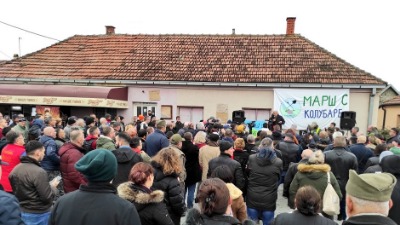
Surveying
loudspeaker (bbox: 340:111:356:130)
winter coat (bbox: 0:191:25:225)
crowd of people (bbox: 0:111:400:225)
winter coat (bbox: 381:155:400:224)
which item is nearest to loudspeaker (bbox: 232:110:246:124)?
loudspeaker (bbox: 340:111:356:130)

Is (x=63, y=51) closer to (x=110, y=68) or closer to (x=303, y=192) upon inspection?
(x=110, y=68)

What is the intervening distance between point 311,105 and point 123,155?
12382 mm

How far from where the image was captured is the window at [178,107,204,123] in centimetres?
1642

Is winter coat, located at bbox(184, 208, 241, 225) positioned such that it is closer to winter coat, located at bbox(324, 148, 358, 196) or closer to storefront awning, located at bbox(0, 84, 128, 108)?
winter coat, located at bbox(324, 148, 358, 196)

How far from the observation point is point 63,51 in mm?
19641

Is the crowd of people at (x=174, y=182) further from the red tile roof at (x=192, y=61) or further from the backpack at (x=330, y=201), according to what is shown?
the red tile roof at (x=192, y=61)

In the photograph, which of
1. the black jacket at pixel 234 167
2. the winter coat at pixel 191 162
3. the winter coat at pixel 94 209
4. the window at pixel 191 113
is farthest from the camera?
the window at pixel 191 113

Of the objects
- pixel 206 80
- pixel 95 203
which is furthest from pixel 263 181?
pixel 206 80

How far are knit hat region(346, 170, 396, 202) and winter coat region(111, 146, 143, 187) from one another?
128 inches

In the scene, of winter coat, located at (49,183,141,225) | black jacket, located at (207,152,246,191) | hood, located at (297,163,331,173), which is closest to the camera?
winter coat, located at (49,183,141,225)

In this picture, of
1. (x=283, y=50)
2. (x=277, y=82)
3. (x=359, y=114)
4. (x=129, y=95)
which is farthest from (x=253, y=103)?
(x=129, y=95)

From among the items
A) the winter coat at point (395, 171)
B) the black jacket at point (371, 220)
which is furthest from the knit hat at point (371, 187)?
the winter coat at point (395, 171)

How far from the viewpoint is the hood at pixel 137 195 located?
2797mm

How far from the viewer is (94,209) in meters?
2.10
